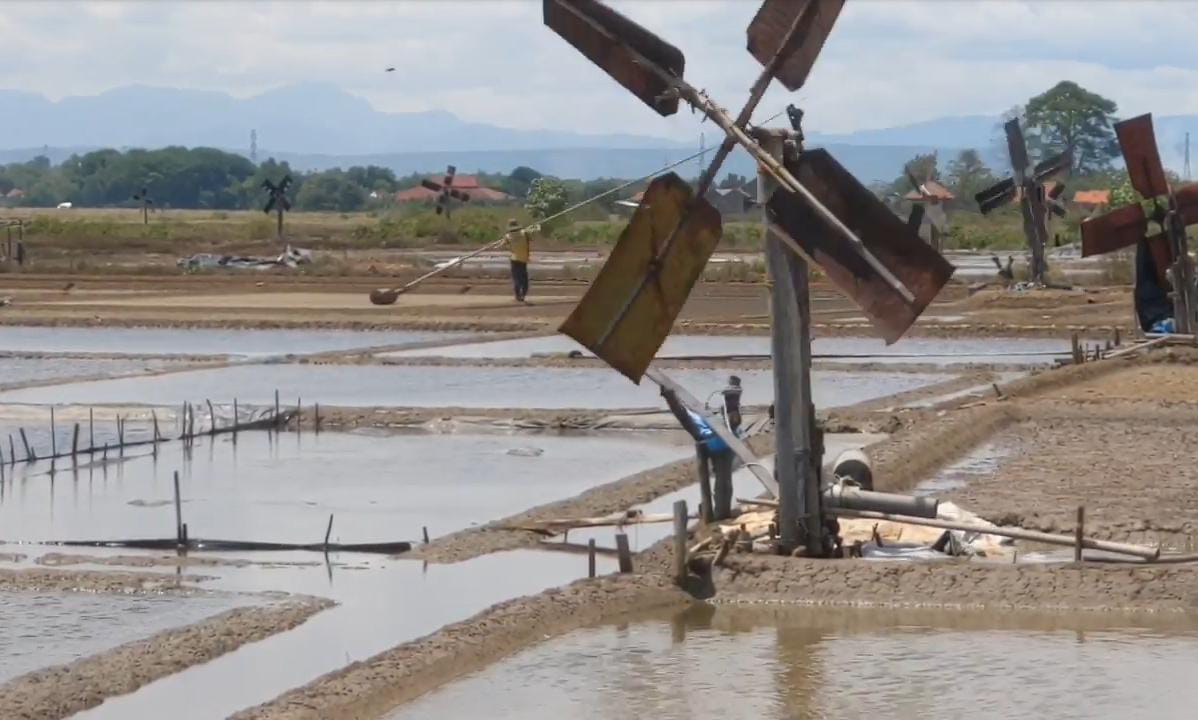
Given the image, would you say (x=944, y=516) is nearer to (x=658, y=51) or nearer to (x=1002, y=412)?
(x=658, y=51)

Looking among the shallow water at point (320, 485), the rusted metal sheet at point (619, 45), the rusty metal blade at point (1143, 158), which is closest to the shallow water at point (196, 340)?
the shallow water at point (320, 485)

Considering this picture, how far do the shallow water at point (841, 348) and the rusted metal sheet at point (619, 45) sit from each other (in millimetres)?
12353

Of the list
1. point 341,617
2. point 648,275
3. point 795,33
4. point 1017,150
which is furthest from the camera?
point 1017,150

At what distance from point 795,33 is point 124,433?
27.3ft

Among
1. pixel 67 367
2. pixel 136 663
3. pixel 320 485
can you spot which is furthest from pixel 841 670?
pixel 67 367

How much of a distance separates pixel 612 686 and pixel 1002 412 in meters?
9.24

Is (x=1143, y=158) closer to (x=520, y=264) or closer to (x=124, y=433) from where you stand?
(x=124, y=433)

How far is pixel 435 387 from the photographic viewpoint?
20.3m

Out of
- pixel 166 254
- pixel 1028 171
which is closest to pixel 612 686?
pixel 1028 171

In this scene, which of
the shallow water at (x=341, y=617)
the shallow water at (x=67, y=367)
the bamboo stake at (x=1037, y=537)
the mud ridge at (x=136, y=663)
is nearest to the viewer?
the mud ridge at (x=136, y=663)

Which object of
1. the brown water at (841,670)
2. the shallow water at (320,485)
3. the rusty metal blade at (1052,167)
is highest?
the rusty metal blade at (1052,167)

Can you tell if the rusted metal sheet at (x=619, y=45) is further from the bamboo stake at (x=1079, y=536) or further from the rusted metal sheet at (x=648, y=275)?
the bamboo stake at (x=1079, y=536)

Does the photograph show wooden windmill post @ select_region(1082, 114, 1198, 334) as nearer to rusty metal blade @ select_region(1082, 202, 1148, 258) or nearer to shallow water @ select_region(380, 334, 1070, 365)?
rusty metal blade @ select_region(1082, 202, 1148, 258)

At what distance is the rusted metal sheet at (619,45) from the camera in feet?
31.9
